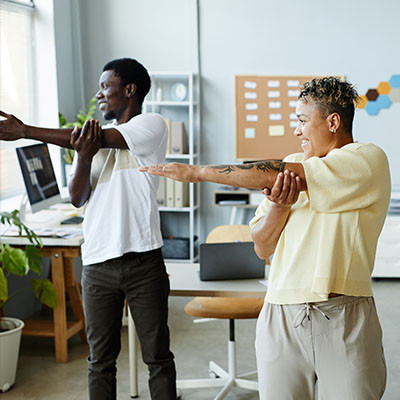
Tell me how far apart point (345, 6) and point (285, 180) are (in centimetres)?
461

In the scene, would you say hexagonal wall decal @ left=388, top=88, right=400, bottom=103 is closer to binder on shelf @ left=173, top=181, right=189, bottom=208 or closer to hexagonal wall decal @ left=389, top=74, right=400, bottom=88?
hexagonal wall decal @ left=389, top=74, right=400, bottom=88

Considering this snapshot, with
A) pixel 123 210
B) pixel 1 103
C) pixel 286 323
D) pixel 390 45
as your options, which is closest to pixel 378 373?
pixel 286 323

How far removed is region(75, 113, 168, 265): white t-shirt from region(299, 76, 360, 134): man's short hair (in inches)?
32.7

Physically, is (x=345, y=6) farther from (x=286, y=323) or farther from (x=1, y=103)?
(x=286, y=323)

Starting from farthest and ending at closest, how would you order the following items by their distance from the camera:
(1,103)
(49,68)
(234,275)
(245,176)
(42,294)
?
(49,68), (1,103), (42,294), (234,275), (245,176)

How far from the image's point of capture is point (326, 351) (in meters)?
1.53

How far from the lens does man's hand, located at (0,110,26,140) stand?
1.87m

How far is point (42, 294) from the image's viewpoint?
3398 millimetres

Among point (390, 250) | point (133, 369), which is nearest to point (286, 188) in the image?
point (133, 369)

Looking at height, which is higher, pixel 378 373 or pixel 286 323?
pixel 286 323

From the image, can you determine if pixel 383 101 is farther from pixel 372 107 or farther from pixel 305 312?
pixel 305 312

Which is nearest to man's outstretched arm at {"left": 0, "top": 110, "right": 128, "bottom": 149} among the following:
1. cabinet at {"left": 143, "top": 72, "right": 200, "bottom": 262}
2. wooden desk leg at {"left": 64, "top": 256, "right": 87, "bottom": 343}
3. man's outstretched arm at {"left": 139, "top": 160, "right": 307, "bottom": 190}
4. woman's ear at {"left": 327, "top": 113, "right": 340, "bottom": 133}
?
man's outstretched arm at {"left": 139, "top": 160, "right": 307, "bottom": 190}

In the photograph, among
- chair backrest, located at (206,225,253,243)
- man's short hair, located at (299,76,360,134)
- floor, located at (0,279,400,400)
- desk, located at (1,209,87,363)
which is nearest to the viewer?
man's short hair, located at (299,76,360,134)

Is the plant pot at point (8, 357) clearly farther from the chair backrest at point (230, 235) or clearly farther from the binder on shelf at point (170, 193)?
the binder on shelf at point (170, 193)
